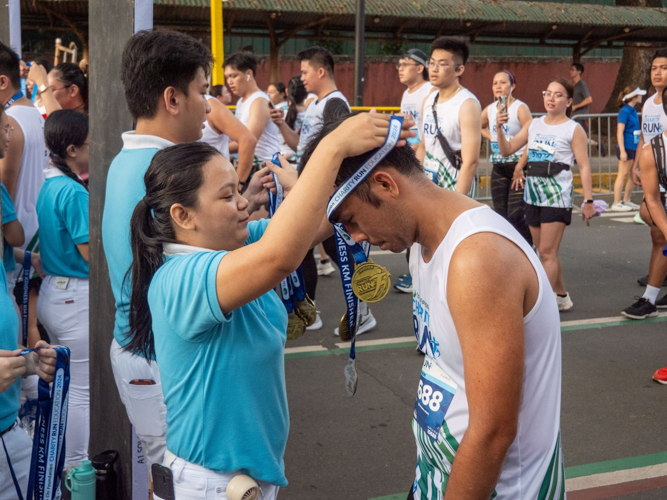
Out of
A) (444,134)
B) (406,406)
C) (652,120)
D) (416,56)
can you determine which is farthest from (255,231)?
(652,120)

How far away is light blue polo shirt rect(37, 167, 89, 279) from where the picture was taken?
3.41 meters

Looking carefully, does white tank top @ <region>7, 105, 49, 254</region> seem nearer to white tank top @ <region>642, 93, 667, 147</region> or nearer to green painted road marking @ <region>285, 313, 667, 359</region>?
green painted road marking @ <region>285, 313, 667, 359</region>

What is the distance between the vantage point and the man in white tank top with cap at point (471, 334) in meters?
1.51

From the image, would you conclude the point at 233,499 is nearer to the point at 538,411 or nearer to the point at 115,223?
the point at 538,411

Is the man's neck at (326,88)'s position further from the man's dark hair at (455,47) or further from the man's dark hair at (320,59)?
the man's dark hair at (455,47)

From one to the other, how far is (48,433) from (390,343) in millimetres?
3726

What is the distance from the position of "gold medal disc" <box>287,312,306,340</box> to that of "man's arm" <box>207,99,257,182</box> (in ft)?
9.17

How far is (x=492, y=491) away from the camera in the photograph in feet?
5.30

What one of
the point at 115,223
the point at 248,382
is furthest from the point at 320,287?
the point at 248,382

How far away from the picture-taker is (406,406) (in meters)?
4.57

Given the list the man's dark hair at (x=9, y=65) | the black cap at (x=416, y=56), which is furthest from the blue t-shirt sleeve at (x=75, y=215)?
the black cap at (x=416, y=56)

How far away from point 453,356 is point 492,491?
315 millimetres

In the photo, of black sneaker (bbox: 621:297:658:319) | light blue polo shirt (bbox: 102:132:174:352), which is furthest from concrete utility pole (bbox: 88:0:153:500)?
black sneaker (bbox: 621:297:658:319)

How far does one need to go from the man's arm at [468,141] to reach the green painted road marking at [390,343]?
4.36 feet
